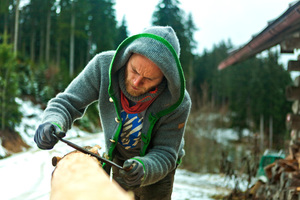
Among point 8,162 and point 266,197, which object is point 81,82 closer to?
point 8,162

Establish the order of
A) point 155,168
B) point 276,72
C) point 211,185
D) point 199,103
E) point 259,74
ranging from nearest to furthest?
point 155,168 → point 211,185 → point 199,103 → point 276,72 → point 259,74

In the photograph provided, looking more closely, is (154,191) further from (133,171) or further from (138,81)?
(138,81)

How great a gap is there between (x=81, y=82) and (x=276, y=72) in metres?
13.3

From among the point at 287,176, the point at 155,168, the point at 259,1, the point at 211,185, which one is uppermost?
the point at 259,1

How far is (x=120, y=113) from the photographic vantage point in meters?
1.60

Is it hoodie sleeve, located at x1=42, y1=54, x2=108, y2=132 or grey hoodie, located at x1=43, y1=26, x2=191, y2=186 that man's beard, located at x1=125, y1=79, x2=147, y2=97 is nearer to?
grey hoodie, located at x1=43, y1=26, x2=191, y2=186

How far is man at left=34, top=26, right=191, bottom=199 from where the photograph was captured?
1363 millimetres

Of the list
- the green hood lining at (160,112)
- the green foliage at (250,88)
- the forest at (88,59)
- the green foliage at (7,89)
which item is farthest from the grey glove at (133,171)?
the green foliage at (250,88)

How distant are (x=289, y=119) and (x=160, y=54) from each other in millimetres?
3241

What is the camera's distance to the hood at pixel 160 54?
52.8 inches

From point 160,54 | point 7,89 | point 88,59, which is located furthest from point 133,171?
point 88,59

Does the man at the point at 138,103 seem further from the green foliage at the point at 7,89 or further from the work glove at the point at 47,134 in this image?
the green foliage at the point at 7,89

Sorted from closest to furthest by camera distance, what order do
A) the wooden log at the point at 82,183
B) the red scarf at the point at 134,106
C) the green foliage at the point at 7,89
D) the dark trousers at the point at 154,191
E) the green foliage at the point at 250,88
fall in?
the wooden log at the point at 82,183
the red scarf at the point at 134,106
the dark trousers at the point at 154,191
the green foliage at the point at 7,89
the green foliage at the point at 250,88

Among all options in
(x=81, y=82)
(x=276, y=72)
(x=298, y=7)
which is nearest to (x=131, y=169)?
(x=81, y=82)
